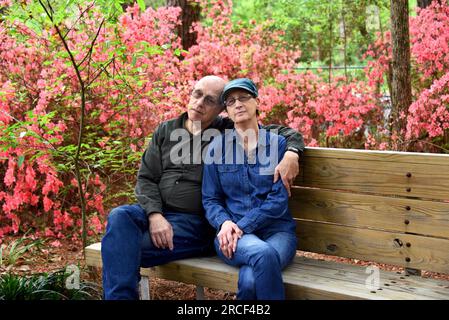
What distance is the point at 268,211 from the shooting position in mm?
3281

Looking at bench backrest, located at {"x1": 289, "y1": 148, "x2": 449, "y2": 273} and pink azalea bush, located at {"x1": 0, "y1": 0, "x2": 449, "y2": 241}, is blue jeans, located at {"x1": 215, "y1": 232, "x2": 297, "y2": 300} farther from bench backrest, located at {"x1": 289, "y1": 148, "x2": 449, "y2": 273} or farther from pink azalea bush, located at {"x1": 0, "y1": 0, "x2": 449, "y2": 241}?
pink azalea bush, located at {"x1": 0, "y1": 0, "x2": 449, "y2": 241}

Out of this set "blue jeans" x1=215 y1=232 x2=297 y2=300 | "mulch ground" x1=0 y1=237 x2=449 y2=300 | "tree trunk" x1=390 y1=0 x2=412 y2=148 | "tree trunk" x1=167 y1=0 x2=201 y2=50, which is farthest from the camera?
"tree trunk" x1=167 y1=0 x2=201 y2=50

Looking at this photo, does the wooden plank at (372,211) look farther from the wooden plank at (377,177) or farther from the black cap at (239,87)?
the black cap at (239,87)

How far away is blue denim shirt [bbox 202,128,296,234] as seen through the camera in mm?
3307

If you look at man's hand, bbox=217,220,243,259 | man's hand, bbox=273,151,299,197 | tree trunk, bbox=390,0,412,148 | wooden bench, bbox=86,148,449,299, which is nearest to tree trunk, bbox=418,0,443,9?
tree trunk, bbox=390,0,412,148

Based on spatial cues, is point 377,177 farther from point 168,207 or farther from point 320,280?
point 168,207

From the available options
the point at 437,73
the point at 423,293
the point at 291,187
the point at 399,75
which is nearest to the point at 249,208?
the point at 291,187

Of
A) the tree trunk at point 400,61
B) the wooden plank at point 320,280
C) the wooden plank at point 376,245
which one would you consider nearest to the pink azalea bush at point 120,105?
the tree trunk at point 400,61

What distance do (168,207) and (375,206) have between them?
43.4 inches

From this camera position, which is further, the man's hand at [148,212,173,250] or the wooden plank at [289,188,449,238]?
the man's hand at [148,212,173,250]

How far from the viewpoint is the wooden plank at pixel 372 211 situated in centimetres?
319

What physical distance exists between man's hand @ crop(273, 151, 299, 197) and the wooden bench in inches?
9.3

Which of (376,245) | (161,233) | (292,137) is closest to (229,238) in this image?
(161,233)
